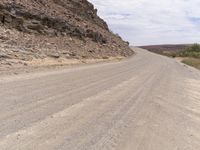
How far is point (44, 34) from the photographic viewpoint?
35000mm

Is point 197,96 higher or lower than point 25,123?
lower

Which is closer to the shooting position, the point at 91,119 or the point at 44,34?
the point at 91,119

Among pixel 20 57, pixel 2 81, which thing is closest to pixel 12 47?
pixel 20 57

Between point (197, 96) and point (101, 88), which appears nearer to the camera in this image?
point (101, 88)

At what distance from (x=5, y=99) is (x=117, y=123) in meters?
3.27

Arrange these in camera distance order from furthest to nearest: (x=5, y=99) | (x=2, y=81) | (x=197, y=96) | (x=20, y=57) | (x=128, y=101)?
(x=20, y=57)
(x=197, y=96)
(x=2, y=81)
(x=128, y=101)
(x=5, y=99)

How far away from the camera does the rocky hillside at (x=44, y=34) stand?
26920mm

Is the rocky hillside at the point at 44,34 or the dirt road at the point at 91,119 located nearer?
the dirt road at the point at 91,119

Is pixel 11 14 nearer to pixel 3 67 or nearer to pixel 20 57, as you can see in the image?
pixel 20 57

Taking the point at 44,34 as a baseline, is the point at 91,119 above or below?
above

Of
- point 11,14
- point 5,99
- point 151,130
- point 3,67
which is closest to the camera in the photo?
point 151,130

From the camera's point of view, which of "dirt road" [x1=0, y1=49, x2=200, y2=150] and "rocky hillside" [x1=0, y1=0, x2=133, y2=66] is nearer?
"dirt road" [x1=0, y1=49, x2=200, y2=150]

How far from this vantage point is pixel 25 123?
837 cm

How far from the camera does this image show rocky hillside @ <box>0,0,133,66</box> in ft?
88.3
